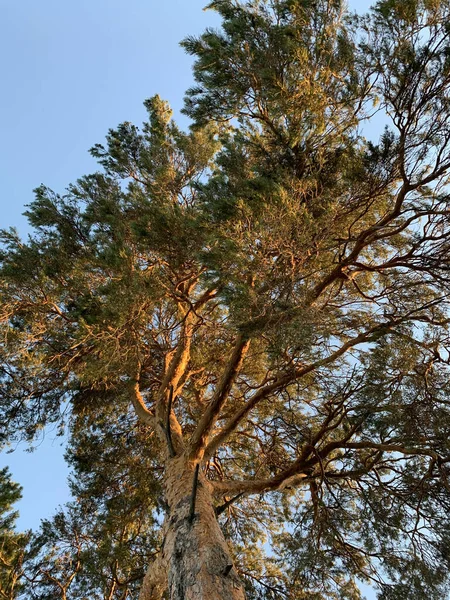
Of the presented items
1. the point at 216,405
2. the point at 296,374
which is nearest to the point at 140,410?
the point at 216,405

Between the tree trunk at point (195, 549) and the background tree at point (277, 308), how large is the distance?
19mm

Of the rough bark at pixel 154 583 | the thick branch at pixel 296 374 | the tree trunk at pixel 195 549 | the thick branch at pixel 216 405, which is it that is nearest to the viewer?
the tree trunk at pixel 195 549

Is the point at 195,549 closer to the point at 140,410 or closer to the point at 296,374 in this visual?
the point at 296,374

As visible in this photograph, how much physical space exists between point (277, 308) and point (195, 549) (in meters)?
1.96

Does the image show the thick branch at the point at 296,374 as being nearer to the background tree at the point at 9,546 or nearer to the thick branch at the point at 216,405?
the thick branch at the point at 216,405

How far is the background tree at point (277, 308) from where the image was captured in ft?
12.8

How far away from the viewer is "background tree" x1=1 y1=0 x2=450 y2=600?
3916mm

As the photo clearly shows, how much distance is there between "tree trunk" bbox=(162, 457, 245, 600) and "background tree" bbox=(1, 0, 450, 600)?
2 cm

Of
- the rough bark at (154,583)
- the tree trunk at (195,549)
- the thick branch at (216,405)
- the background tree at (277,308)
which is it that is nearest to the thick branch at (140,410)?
the background tree at (277,308)

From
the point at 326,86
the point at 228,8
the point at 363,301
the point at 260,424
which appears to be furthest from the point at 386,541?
the point at 228,8

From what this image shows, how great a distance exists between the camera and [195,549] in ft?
10.9

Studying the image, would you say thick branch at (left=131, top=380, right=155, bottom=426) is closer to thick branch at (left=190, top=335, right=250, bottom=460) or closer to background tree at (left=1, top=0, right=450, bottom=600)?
background tree at (left=1, top=0, right=450, bottom=600)

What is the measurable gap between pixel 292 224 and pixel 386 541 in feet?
11.7

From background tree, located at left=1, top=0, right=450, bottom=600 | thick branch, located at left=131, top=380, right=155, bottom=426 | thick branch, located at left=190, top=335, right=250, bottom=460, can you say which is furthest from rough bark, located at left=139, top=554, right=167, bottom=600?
thick branch, located at left=131, top=380, right=155, bottom=426
